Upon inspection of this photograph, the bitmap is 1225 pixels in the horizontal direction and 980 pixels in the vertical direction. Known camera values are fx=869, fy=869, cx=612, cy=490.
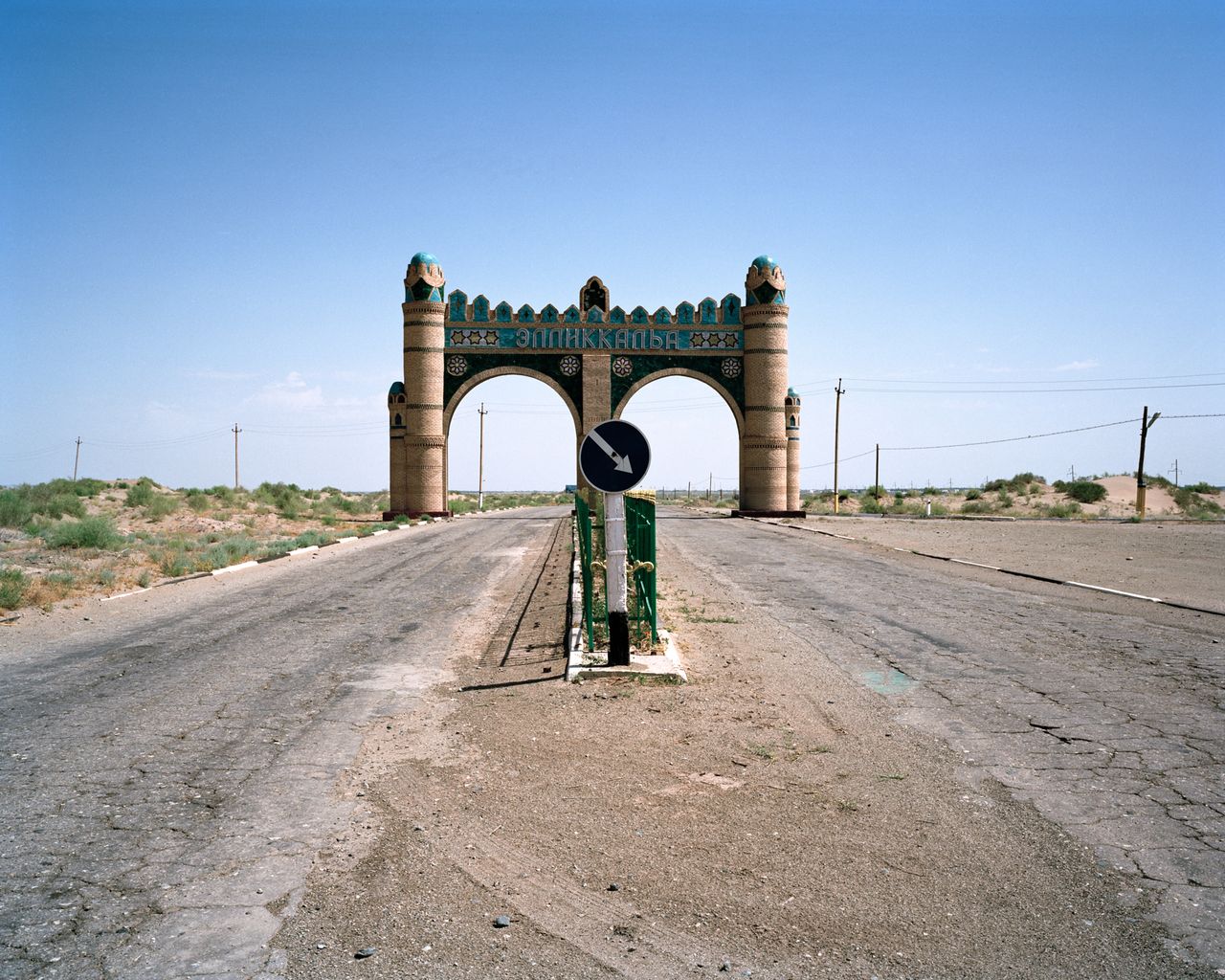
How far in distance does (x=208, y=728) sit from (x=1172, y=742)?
6.61m

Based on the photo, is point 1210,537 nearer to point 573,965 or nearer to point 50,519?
point 573,965

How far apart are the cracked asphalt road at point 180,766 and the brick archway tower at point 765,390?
107 feet

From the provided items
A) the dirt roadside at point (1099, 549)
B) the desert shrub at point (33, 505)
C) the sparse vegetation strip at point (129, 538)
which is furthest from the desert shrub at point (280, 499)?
the dirt roadside at point (1099, 549)

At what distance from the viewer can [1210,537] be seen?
27.1 meters

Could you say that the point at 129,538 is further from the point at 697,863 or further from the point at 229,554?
the point at 697,863

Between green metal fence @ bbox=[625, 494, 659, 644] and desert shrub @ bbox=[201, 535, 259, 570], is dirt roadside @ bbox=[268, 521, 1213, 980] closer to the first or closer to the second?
→ green metal fence @ bbox=[625, 494, 659, 644]

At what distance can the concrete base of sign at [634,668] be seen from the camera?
756 cm

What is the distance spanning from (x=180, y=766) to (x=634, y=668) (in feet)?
12.2

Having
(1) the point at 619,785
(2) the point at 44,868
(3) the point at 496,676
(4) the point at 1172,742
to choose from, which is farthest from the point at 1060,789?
(2) the point at 44,868

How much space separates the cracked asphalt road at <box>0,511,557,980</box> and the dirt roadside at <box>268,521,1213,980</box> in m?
0.29

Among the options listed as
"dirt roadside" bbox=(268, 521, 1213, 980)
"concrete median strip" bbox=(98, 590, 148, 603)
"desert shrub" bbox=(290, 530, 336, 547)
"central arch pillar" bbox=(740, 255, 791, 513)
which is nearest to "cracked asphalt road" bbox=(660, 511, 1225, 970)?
"dirt roadside" bbox=(268, 521, 1213, 980)

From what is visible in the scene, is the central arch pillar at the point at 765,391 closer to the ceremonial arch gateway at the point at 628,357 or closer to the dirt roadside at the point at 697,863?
the ceremonial arch gateway at the point at 628,357

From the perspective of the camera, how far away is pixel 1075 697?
7.04 metres

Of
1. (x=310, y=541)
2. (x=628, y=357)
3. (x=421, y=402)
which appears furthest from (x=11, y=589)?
(x=628, y=357)
